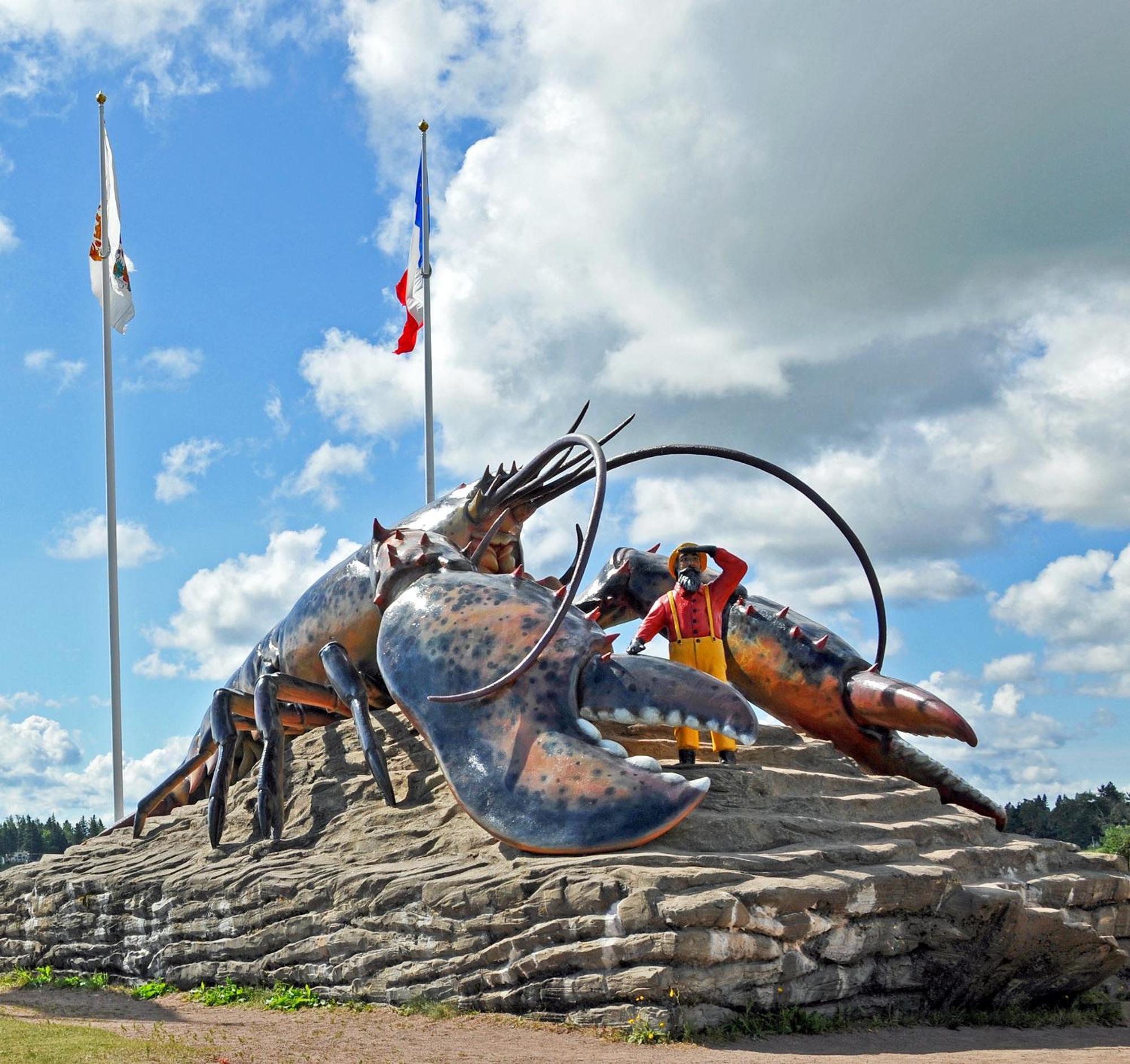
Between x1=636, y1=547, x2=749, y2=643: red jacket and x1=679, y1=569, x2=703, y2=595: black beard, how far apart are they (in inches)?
1.0

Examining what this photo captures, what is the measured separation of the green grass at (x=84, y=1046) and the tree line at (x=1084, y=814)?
51.8 feet

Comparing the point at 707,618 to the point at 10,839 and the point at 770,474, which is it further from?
the point at 10,839

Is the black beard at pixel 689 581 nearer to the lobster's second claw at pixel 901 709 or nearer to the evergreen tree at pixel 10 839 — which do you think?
the lobster's second claw at pixel 901 709

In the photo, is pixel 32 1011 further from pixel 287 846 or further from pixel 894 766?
pixel 894 766

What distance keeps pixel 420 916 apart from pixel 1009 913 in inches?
140

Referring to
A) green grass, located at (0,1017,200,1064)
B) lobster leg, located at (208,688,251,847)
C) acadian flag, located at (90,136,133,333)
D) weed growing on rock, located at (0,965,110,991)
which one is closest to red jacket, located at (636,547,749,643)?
lobster leg, located at (208,688,251,847)

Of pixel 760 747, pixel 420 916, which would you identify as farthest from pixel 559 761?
pixel 760 747

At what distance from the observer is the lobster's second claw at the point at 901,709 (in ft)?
30.8

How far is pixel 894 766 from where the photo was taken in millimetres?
10062

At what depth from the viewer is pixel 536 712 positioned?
7.43m

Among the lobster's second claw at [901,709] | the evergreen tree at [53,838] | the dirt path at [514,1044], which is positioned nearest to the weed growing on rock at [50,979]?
the dirt path at [514,1044]

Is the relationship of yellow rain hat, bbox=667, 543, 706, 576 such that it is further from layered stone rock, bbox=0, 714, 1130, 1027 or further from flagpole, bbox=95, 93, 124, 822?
flagpole, bbox=95, 93, 124, 822

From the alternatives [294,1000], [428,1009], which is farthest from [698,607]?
[294,1000]

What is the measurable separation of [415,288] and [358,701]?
10.3 meters
